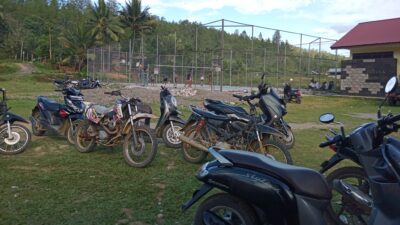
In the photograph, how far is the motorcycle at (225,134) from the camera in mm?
6156

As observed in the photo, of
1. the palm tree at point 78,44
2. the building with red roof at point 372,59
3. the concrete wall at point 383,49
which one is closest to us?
the building with red roof at point 372,59

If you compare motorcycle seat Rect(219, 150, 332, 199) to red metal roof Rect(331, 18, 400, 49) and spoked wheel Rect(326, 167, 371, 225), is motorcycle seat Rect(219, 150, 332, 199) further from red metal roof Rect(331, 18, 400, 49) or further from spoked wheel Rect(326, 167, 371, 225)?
red metal roof Rect(331, 18, 400, 49)

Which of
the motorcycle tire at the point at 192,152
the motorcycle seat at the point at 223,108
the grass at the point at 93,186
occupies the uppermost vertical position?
the motorcycle seat at the point at 223,108

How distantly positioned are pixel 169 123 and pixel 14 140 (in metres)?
2.40

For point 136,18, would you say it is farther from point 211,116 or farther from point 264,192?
point 264,192

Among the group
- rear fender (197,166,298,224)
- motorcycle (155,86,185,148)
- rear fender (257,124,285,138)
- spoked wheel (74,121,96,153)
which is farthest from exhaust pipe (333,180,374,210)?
spoked wheel (74,121,96,153)

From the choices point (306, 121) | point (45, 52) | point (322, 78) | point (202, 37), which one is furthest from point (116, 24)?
point (306, 121)

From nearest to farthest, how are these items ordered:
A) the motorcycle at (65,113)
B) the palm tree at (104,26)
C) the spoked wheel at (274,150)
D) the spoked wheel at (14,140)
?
1. the spoked wheel at (274,150)
2. the spoked wheel at (14,140)
3. the motorcycle at (65,113)
4. the palm tree at (104,26)

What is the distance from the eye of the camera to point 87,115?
7.23m

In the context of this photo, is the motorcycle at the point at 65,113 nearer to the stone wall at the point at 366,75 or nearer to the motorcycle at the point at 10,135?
the motorcycle at the point at 10,135

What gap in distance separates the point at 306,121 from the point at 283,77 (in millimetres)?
17559

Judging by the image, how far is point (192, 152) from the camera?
270 inches

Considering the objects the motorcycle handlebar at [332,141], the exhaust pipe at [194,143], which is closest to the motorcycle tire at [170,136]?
the exhaust pipe at [194,143]

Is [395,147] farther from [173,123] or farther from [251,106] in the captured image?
[173,123]
